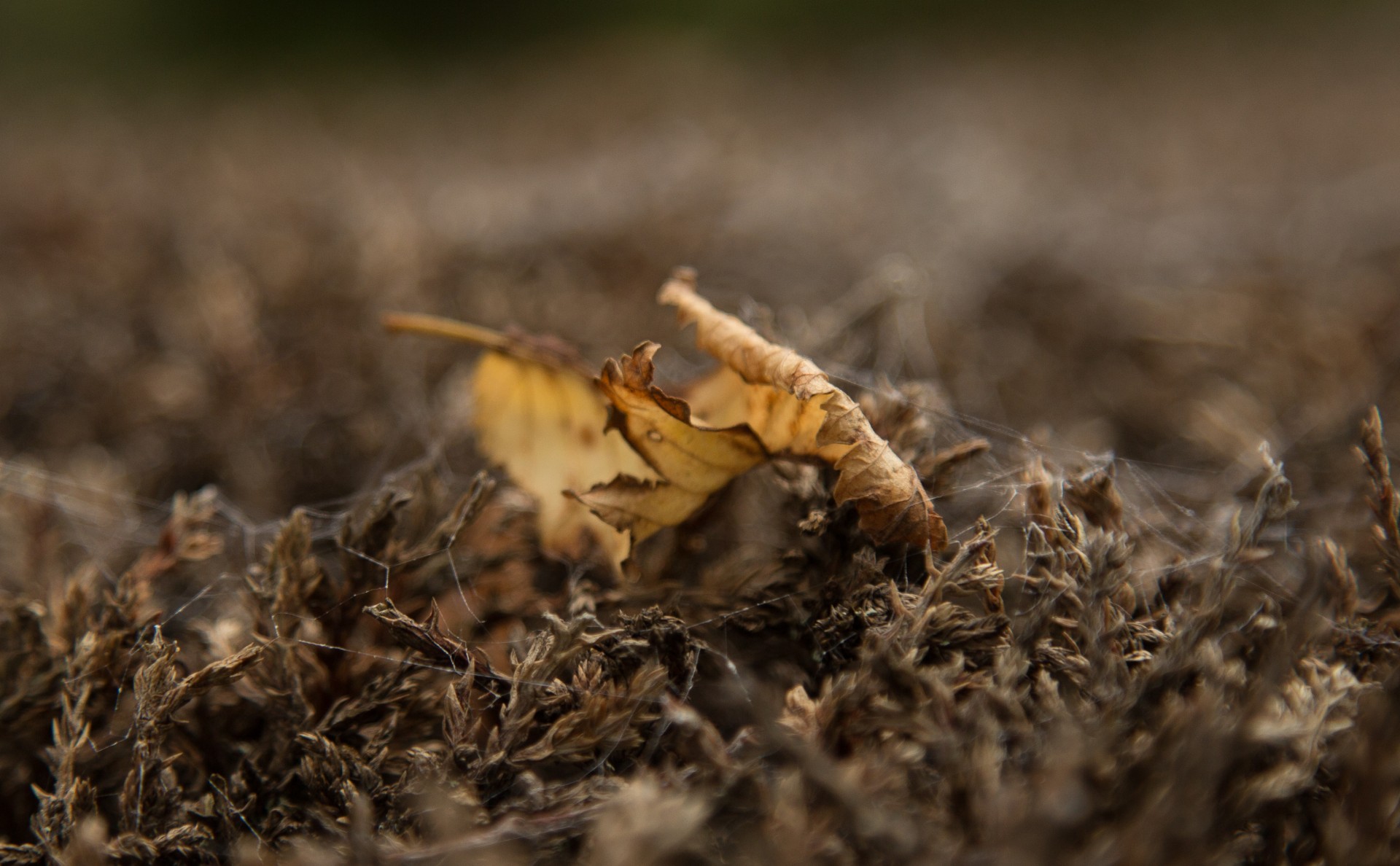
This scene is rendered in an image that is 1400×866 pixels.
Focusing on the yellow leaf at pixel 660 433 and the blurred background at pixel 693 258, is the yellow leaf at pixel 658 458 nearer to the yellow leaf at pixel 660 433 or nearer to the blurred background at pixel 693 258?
the yellow leaf at pixel 660 433

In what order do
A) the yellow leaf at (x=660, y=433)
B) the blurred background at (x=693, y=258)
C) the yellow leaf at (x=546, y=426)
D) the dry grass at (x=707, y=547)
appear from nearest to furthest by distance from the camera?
the dry grass at (x=707, y=547), the yellow leaf at (x=660, y=433), the yellow leaf at (x=546, y=426), the blurred background at (x=693, y=258)

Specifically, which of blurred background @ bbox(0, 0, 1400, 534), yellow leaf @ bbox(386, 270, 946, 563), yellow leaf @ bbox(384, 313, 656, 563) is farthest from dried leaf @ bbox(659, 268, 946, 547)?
blurred background @ bbox(0, 0, 1400, 534)

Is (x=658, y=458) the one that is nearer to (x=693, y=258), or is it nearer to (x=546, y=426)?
(x=546, y=426)

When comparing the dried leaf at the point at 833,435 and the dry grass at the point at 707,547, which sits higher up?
the dried leaf at the point at 833,435

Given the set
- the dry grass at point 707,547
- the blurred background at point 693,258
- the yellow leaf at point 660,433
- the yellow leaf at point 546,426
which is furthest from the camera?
the blurred background at point 693,258

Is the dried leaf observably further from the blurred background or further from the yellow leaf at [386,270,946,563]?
the blurred background

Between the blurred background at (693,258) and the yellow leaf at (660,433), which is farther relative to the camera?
the blurred background at (693,258)

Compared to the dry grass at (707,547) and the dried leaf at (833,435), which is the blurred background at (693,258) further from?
the dried leaf at (833,435)

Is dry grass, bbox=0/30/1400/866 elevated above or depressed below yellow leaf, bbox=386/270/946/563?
below

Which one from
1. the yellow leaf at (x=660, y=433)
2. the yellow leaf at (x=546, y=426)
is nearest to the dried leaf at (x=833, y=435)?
the yellow leaf at (x=660, y=433)
